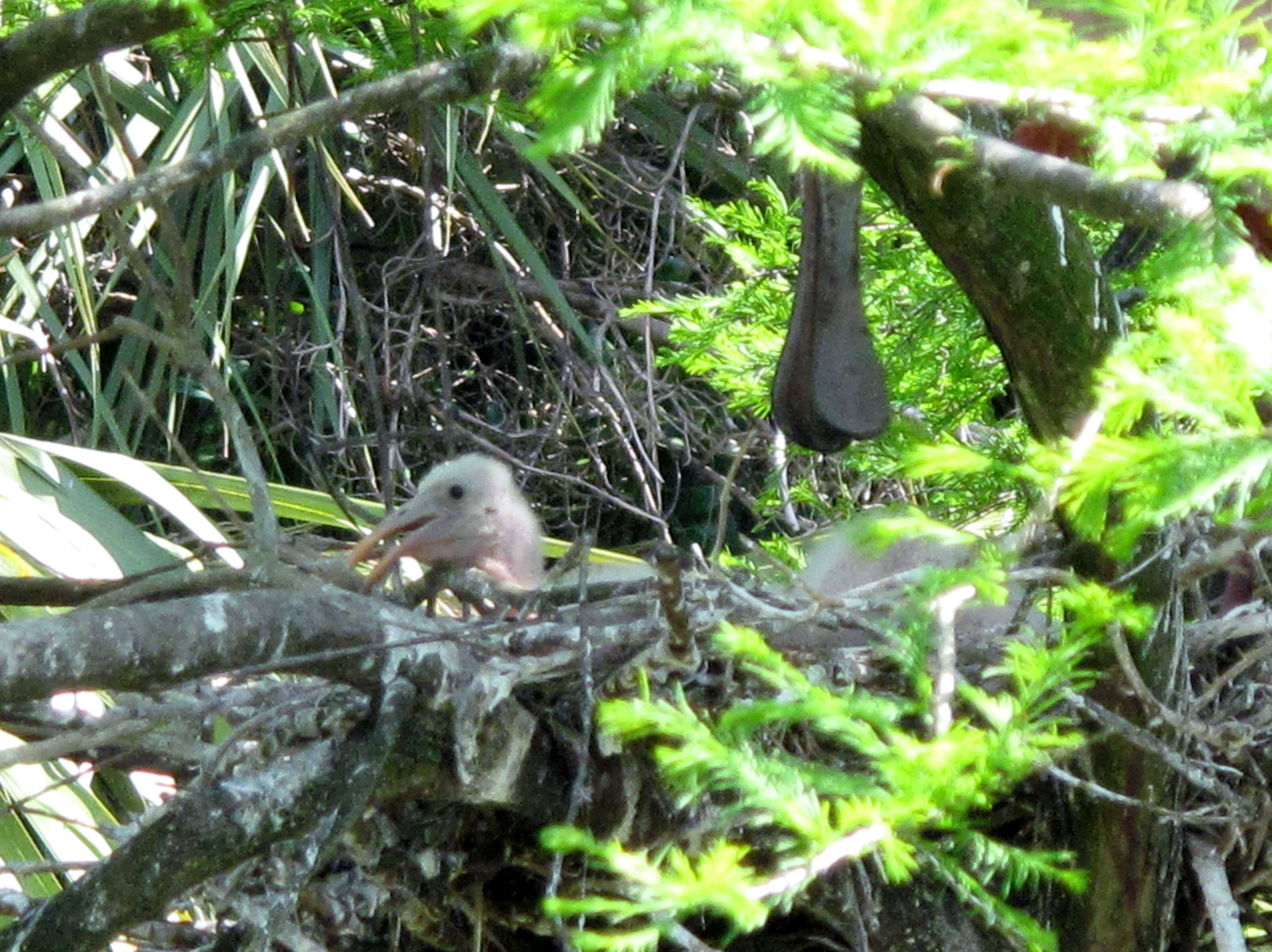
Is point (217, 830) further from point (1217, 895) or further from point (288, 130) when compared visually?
point (1217, 895)

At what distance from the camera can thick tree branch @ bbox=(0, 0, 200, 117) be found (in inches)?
54.6

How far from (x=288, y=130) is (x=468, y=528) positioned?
118cm

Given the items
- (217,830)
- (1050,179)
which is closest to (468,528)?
(217,830)

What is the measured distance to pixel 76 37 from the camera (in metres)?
1.41

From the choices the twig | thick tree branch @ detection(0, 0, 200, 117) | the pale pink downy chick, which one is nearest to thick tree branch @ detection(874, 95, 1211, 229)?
thick tree branch @ detection(0, 0, 200, 117)

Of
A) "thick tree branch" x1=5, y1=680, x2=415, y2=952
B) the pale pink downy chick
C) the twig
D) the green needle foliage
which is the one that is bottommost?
the twig

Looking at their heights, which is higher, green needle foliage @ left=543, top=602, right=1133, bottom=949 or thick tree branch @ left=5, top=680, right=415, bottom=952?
green needle foliage @ left=543, top=602, right=1133, bottom=949

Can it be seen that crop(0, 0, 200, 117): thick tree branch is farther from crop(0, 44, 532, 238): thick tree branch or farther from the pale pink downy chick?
the pale pink downy chick

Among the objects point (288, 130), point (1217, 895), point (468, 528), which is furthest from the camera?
point (468, 528)

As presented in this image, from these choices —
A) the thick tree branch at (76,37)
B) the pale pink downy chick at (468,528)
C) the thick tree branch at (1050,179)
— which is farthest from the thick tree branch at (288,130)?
the pale pink downy chick at (468,528)

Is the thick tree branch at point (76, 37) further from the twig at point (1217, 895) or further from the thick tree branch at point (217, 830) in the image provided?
the twig at point (1217, 895)

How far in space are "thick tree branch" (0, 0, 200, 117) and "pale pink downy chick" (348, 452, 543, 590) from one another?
928 mm

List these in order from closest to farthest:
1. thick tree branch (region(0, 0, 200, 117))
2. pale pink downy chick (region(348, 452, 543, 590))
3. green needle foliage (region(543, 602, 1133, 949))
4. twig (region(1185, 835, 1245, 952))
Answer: green needle foliage (region(543, 602, 1133, 949)) < thick tree branch (region(0, 0, 200, 117)) < twig (region(1185, 835, 1245, 952)) < pale pink downy chick (region(348, 452, 543, 590))

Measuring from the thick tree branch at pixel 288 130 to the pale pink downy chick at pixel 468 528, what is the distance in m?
0.98
